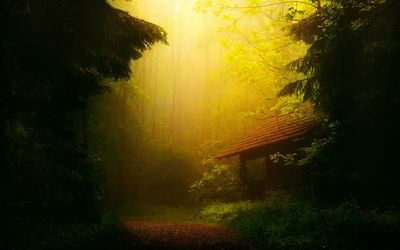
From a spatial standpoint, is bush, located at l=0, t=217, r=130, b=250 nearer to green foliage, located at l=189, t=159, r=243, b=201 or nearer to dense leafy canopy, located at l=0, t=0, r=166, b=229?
dense leafy canopy, located at l=0, t=0, r=166, b=229

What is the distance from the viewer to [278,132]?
19.0 meters

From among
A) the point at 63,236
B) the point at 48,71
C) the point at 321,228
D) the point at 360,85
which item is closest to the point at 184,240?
the point at 63,236

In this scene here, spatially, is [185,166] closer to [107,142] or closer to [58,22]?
[107,142]

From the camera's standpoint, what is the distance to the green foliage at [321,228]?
8.11 metres

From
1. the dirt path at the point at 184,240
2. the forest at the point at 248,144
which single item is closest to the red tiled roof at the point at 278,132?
the forest at the point at 248,144

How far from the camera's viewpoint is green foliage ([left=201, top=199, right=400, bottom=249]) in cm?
811

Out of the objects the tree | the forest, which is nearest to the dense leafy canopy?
the forest

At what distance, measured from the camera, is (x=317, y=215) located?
1067 centimetres

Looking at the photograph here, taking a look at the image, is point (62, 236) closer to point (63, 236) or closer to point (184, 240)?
point (63, 236)

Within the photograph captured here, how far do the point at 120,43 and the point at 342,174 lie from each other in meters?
8.11

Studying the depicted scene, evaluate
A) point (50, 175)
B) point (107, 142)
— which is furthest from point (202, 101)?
point (50, 175)

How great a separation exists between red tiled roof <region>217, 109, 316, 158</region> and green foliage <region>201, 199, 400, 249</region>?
446 centimetres

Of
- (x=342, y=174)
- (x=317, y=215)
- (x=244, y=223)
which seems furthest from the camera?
(x=244, y=223)

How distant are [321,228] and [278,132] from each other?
387 inches
